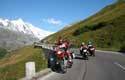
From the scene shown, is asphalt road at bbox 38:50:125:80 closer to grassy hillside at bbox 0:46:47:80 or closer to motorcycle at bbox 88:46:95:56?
grassy hillside at bbox 0:46:47:80

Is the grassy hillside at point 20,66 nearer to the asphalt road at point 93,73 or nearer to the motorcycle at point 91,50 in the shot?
the asphalt road at point 93,73

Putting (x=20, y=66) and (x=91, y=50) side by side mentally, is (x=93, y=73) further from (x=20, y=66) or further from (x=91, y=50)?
(x=20, y=66)

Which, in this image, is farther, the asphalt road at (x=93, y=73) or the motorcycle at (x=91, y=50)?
the motorcycle at (x=91, y=50)

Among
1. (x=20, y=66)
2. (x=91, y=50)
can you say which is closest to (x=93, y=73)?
(x=91, y=50)

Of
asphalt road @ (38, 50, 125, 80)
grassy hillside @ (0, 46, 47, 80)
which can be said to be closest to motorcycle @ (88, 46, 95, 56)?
grassy hillside @ (0, 46, 47, 80)

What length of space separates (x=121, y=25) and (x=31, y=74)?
6849cm

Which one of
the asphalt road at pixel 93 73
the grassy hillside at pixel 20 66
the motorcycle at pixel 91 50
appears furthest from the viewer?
the motorcycle at pixel 91 50

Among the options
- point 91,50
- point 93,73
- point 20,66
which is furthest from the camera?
point 20,66

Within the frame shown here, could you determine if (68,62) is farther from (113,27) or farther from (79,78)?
(113,27)

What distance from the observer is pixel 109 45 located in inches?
2731

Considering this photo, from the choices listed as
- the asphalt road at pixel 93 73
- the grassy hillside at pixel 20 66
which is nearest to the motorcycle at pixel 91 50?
the grassy hillside at pixel 20 66

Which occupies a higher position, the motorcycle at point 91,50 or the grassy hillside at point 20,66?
the motorcycle at point 91,50

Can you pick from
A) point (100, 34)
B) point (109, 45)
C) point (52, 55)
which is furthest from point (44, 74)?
point (100, 34)

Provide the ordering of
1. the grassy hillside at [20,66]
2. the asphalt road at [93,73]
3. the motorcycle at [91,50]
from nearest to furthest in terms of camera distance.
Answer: the asphalt road at [93,73], the grassy hillside at [20,66], the motorcycle at [91,50]
